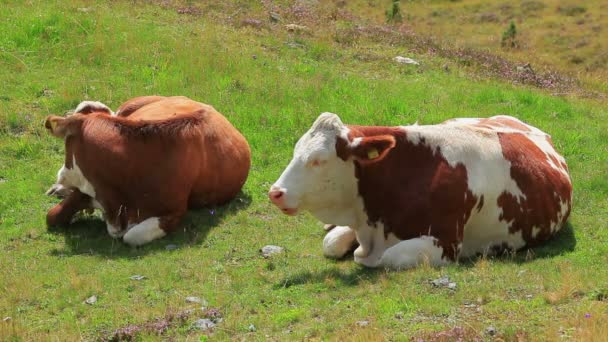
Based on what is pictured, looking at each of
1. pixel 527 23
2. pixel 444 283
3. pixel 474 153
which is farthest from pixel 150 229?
pixel 527 23

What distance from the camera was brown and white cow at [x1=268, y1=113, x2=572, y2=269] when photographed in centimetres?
1018

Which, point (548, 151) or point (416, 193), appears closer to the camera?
point (416, 193)

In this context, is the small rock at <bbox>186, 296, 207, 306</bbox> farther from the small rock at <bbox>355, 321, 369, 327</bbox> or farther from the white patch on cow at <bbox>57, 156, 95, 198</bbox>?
the white patch on cow at <bbox>57, 156, 95, 198</bbox>

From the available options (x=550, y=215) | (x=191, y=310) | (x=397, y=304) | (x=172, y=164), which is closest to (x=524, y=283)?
(x=397, y=304)

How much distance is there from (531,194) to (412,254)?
2066mm

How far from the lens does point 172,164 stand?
486 inches

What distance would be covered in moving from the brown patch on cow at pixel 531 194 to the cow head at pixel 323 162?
1.90m

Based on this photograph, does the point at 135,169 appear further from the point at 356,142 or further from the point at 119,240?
the point at 356,142

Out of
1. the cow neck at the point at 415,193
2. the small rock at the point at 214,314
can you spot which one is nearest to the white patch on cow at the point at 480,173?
the cow neck at the point at 415,193

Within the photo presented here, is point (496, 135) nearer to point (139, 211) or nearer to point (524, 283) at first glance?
point (524, 283)

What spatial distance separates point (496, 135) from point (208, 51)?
10.4 meters

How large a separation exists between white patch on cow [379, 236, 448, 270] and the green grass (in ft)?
0.75

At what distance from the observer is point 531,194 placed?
1110 centimetres

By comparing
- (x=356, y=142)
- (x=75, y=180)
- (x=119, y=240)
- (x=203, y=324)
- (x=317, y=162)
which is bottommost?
(x=119, y=240)
